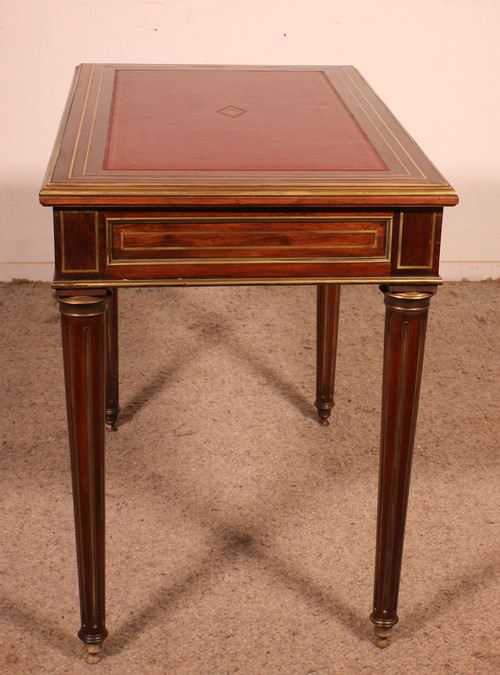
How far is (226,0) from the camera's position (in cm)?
320

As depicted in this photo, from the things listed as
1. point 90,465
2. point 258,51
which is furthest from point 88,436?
point 258,51

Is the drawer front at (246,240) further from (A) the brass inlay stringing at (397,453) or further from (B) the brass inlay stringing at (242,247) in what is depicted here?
(A) the brass inlay stringing at (397,453)

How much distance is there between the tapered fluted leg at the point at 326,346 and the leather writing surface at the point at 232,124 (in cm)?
55

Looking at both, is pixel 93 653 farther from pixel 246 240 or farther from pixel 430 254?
pixel 430 254

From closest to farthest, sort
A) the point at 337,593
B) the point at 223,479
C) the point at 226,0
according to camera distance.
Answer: the point at 337,593
the point at 223,479
the point at 226,0

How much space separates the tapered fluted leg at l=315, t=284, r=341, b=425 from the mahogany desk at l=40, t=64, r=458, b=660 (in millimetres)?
676

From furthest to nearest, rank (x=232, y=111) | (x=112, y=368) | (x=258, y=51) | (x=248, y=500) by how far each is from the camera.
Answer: (x=258, y=51) < (x=112, y=368) < (x=248, y=500) < (x=232, y=111)

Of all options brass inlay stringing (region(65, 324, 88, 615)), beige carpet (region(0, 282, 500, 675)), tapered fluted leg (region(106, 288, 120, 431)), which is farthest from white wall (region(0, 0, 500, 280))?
brass inlay stringing (region(65, 324, 88, 615))

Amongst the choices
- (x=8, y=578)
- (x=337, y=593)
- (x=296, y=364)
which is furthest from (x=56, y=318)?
(x=337, y=593)

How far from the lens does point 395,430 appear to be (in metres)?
1.72

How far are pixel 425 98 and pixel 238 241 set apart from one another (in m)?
1.98

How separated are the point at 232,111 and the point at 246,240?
0.46 metres

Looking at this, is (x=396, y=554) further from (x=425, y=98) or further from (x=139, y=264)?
(x=425, y=98)

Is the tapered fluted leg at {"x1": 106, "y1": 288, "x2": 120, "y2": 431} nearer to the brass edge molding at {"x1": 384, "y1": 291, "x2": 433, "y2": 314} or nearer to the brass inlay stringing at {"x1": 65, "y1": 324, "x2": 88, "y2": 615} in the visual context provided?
the brass inlay stringing at {"x1": 65, "y1": 324, "x2": 88, "y2": 615}
